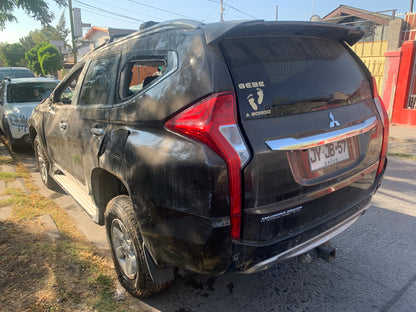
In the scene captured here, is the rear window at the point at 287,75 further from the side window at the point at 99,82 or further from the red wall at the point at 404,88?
the red wall at the point at 404,88

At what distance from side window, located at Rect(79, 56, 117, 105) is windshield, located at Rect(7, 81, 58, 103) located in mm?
5091

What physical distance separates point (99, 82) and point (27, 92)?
5.73 metres

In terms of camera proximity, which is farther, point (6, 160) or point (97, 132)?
point (6, 160)

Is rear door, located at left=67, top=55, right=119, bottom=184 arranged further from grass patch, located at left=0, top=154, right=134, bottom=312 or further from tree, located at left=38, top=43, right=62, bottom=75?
tree, located at left=38, top=43, right=62, bottom=75

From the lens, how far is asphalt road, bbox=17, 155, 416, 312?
2365mm

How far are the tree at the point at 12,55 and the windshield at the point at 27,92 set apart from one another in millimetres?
57304

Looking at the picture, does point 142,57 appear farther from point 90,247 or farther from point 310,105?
point 90,247

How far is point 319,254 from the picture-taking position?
7.29 ft

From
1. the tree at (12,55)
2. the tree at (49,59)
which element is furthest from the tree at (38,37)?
the tree at (49,59)

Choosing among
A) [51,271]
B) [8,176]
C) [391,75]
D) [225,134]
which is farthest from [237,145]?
[391,75]

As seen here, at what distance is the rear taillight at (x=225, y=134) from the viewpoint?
1.60 m

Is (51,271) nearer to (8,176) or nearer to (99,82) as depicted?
(99,82)

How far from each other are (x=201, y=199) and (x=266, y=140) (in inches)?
18.2

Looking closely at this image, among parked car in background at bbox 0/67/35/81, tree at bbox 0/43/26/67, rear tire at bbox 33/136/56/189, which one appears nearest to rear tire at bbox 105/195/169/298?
rear tire at bbox 33/136/56/189
